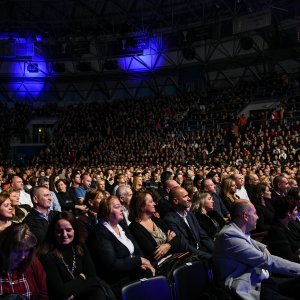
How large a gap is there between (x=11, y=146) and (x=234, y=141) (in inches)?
697

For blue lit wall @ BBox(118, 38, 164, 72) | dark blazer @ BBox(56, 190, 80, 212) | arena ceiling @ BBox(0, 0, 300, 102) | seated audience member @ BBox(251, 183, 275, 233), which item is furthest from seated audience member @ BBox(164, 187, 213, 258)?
blue lit wall @ BBox(118, 38, 164, 72)

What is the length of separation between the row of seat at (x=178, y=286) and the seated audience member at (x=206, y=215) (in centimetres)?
204

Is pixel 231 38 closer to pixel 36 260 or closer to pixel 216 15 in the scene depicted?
pixel 216 15

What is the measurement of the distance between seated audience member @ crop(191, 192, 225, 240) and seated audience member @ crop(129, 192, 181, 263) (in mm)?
996

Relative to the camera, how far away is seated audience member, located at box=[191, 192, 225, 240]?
6.30 m

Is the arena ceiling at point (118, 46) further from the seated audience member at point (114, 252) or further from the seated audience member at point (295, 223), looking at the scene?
the seated audience member at point (114, 252)

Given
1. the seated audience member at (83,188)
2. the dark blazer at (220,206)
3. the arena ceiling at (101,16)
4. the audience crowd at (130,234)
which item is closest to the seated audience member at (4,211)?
the audience crowd at (130,234)

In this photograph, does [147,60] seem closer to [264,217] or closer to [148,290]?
[264,217]

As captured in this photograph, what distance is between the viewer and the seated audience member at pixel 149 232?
4984mm

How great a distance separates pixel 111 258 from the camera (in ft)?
14.4

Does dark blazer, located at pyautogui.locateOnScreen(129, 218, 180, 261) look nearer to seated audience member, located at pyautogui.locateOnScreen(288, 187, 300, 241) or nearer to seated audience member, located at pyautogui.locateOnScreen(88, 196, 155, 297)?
seated audience member, located at pyautogui.locateOnScreen(88, 196, 155, 297)

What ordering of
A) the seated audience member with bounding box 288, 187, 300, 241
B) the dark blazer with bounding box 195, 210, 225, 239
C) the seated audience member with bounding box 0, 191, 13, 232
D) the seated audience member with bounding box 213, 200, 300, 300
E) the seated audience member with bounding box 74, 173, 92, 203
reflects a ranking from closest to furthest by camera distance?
the seated audience member with bounding box 213, 200, 300, 300
the seated audience member with bounding box 0, 191, 13, 232
the seated audience member with bounding box 288, 187, 300, 241
the dark blazer with bounding box 195, 210, 225, 239
the seated audience member with bounding box 74, 173, 92, 203

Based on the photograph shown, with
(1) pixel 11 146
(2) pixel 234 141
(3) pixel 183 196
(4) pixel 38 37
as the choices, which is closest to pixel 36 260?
(3) pixel 183 196

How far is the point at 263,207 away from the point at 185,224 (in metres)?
2.16
